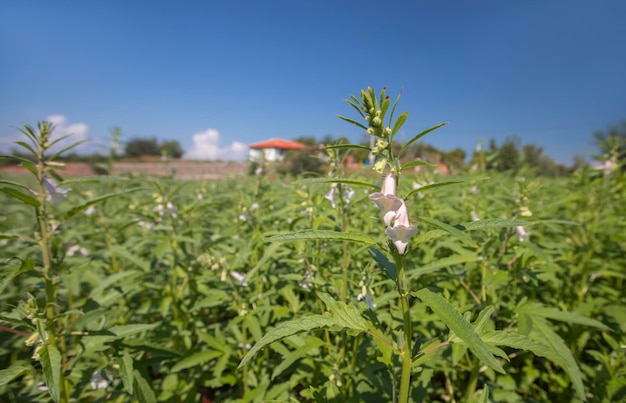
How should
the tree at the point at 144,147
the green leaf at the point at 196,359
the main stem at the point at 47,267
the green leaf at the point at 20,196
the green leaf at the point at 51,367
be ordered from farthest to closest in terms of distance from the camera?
the tree at the point at 144,147
the green leaf at the point at 196,359
the main stem at the point at 47,267
the green leaf at the point at 20,196
the green leaf at the point at 51,367

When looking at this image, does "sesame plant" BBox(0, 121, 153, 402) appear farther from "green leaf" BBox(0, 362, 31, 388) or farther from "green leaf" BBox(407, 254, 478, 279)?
"green leaf" BBox(407, 254, 478, 279)

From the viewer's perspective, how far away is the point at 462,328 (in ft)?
3.25

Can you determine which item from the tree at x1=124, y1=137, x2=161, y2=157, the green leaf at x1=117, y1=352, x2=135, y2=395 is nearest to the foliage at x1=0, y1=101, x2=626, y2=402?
the green leaf at x1=117, y1=352, x2=135, y2=395

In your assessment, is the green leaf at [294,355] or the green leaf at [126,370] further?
the green leaf at [294,355]

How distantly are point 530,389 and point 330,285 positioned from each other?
2.56 metres

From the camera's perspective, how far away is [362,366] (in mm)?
2189

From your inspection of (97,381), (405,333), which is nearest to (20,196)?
(97,381)

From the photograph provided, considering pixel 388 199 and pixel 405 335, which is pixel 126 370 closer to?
pixel 405 335

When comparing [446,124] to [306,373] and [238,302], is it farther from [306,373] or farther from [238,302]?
[238,302]

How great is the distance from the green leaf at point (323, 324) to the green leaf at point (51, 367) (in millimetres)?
1010

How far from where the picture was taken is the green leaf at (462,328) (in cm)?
91

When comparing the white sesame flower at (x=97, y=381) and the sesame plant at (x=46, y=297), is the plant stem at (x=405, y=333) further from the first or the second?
the white sesame flower at (x=97, y=381)

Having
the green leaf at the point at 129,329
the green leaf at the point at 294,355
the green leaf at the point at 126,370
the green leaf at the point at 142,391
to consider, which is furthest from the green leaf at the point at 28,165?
the green leaf at the point at 294,355

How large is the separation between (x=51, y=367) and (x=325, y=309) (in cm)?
181
